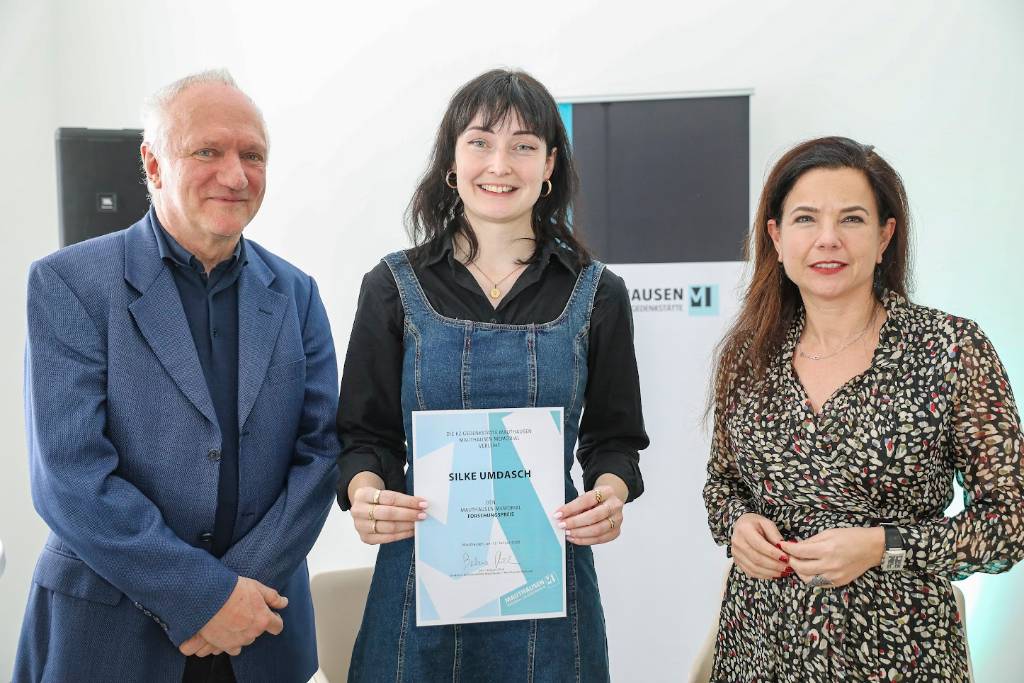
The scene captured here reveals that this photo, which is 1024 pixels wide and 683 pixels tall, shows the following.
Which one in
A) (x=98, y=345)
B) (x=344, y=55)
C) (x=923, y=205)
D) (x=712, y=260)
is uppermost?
(x=344, y=55)

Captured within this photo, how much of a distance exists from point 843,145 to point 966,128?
2.60 m

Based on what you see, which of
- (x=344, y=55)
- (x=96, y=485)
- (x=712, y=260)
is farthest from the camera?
(x=344, y=55)

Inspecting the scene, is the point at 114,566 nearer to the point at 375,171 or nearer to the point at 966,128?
the point at 375,171

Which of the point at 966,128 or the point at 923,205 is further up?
the point at 966,128

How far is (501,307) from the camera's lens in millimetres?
1911

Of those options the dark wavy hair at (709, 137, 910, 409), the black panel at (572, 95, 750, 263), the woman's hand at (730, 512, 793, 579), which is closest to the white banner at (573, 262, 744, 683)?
the black panel at (572, 95, 750, 263)

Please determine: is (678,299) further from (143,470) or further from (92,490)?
(92,490)

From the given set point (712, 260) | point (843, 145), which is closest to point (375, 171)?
point (712, 260)

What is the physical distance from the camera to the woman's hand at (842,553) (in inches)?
67.1

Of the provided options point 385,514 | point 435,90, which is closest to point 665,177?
point 435,90

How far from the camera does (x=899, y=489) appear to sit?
5.83 ft

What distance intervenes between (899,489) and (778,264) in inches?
23.4

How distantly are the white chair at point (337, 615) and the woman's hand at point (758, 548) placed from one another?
1.28m

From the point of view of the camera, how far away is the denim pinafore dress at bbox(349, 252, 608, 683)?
1832 millimetres
